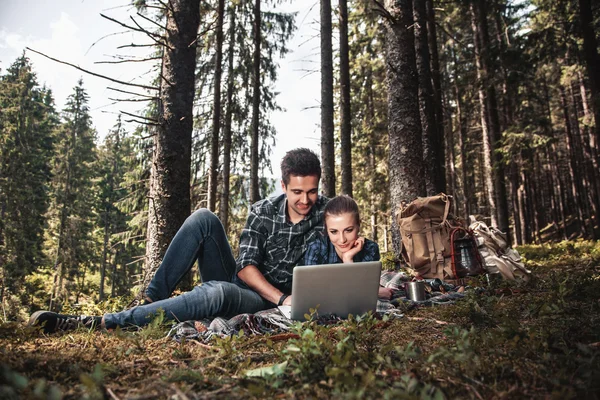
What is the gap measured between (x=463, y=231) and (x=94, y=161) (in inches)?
1353

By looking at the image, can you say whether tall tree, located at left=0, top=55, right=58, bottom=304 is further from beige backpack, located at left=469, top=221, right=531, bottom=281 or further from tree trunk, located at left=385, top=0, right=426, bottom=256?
beige backpack, located at left=469, top=221, right=531, bottom=281

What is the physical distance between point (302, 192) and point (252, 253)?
29.0 inches

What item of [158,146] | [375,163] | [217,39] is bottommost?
[158,146]

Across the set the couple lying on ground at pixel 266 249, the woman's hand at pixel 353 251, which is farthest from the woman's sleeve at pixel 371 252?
the woman's hand at pixel 353 251

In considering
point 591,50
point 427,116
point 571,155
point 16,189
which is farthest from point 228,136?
point 571,155

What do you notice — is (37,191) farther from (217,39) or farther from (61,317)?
(61,317)

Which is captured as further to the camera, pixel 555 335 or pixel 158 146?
pixel 158 146

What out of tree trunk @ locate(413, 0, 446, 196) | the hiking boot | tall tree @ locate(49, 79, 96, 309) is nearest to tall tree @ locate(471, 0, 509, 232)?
tree trunk @ locate(413, 0, 446, 196)

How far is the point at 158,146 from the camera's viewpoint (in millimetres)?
4770

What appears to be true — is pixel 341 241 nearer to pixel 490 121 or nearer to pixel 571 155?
pixel 490 121

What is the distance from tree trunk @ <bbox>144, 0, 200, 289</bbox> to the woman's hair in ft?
7.63

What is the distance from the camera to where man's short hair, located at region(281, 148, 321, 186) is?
3398mm

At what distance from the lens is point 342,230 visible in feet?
10.8

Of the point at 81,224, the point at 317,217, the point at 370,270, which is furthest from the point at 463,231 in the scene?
the point at 81,224
